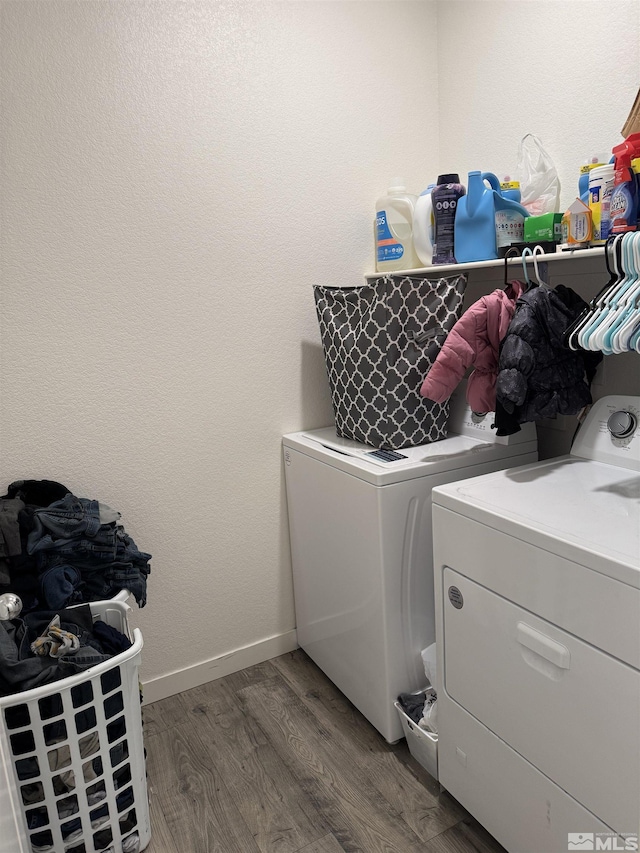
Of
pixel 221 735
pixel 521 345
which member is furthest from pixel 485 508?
pixel 221 735

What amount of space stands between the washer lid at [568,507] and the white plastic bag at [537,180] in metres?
0.73

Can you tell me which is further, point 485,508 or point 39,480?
point 39,480

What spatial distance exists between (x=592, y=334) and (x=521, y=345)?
177mm

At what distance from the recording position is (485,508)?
1.28 metres

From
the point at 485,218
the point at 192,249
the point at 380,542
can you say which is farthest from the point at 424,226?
the point at 380,542

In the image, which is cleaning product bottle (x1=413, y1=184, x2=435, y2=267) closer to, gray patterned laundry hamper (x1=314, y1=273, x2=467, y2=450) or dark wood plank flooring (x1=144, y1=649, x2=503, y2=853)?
gray patterned laundry hamper (x1=314, y1=273, x2=467, y2=450)

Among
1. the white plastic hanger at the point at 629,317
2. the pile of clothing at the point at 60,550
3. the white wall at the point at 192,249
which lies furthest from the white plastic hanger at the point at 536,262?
the pile of clothing at the point at 60,550

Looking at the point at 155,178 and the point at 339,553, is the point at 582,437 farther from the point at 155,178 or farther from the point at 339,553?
the point at 155,178

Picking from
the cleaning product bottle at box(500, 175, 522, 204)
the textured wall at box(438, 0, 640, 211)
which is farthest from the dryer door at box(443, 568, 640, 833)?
the textured wall at box(438, 0, 640, 211)

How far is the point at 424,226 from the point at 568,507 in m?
1.08

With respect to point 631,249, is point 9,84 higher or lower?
higher

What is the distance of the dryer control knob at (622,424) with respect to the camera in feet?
4.83

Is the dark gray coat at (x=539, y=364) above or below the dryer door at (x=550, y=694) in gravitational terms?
above

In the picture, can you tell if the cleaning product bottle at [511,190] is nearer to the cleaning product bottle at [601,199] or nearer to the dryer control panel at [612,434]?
the cleaning product bottle at [601,199]
